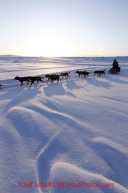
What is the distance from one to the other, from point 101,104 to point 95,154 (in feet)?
10.5

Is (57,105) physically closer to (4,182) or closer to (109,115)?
(109,115)

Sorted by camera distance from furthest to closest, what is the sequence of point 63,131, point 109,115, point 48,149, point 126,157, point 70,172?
1. point 109,115
2. point 63,131
3. point 48,149
4. point 126,157
5. point 70,172

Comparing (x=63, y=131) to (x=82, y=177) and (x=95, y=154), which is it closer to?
(x=95, y=154)

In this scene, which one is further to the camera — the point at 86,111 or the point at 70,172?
the point at 86,111

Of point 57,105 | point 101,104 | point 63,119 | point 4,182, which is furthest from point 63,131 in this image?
point 101,104

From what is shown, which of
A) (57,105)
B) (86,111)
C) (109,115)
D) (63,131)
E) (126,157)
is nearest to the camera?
(126,157)

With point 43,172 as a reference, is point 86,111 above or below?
above

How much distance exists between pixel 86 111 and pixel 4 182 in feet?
10.9

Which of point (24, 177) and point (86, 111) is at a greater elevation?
point (86, 111)

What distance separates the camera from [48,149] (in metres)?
3.02

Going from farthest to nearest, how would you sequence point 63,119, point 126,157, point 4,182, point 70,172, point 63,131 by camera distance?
point 63,119 → point 63,131 → point 126,157 → point 70,172 → point 4,182

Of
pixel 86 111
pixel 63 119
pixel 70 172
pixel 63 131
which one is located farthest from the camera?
Result: pixel 86 111

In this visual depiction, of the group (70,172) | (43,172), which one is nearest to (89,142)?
(70,172)

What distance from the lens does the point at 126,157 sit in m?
2.75
